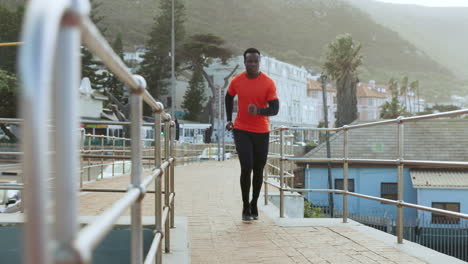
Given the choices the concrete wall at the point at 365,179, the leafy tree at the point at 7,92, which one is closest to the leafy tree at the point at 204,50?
the leafy tree at the point at 7,92

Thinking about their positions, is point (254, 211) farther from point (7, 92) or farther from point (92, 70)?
point (92, 70)

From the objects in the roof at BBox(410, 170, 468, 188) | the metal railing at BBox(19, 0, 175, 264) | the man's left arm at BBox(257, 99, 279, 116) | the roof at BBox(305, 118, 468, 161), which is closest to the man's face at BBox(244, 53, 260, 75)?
the man's left arm at BBox(257, 99, 279, 116)

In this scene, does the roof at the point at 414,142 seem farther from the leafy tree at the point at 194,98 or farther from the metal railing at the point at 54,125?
the leafy tree at the point at 194,98

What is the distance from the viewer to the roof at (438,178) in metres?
35.4

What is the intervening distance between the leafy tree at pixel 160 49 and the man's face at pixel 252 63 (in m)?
69.0

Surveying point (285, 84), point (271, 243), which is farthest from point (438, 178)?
point (285, 84)

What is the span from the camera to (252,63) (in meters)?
5.43

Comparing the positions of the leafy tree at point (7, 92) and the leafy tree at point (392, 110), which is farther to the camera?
the leafy tree at point (392, 110)

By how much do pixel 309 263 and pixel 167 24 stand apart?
243ft

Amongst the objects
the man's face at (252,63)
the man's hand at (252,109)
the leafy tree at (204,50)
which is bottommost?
the man's hand at (252,109)

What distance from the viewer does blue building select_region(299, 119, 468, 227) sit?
1394 inches

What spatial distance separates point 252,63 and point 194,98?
76.1 metres

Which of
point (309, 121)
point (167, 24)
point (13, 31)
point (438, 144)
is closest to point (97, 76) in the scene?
point (13, 31)

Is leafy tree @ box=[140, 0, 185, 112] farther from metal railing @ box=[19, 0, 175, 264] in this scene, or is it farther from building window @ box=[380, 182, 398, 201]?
metal railing @ box=[19, 0, 175, 264]
